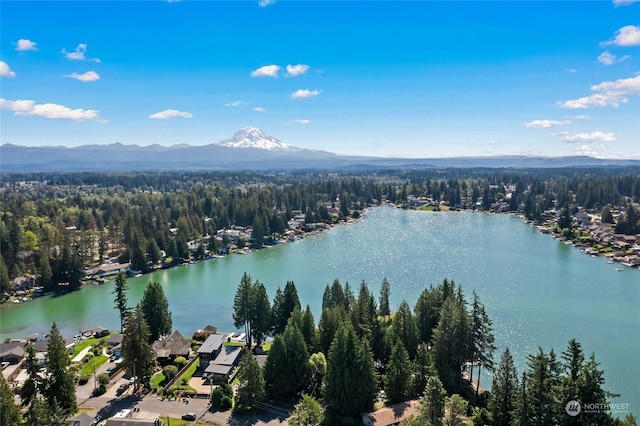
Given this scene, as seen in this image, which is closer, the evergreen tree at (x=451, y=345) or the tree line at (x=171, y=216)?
the evergreen tree at (x=451, y=345)

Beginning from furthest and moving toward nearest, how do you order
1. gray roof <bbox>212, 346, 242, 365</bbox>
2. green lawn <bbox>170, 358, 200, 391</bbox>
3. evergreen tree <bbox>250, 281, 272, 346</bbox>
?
evergreen tree <bbox>250, 281, 272, 346</bbox>
gray roof <bbox>212, 346, 242, 365</bbox>
green lawn <bbox>170, 358, 200, 391</bbox>

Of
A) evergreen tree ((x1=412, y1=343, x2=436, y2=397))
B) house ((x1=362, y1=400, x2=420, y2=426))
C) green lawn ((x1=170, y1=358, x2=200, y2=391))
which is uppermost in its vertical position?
evergreen tree ((x1=412, y1=343, x2=436, y2=397))

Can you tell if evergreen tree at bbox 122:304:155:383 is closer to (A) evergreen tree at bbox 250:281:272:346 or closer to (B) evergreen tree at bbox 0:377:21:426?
(B) evergreen tree at bbox 0:377:21:426

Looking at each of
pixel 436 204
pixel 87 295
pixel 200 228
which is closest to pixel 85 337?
pixel 87 295

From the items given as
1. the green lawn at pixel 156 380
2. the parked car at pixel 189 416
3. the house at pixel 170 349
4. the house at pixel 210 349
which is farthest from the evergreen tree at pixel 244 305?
the parked car at pixel 189 416

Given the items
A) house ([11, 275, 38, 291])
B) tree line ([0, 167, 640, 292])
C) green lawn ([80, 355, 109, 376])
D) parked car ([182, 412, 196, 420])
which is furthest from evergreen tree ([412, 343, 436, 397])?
house ([11, 275, 38, 291])

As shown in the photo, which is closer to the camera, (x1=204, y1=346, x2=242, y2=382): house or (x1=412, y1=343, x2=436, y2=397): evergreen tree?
(x1=412, y1=343, x2=436, y2=397): evergreen tree

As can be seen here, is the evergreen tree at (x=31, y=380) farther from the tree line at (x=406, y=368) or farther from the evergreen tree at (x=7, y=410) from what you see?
the tree line at (x=406, y=368)
